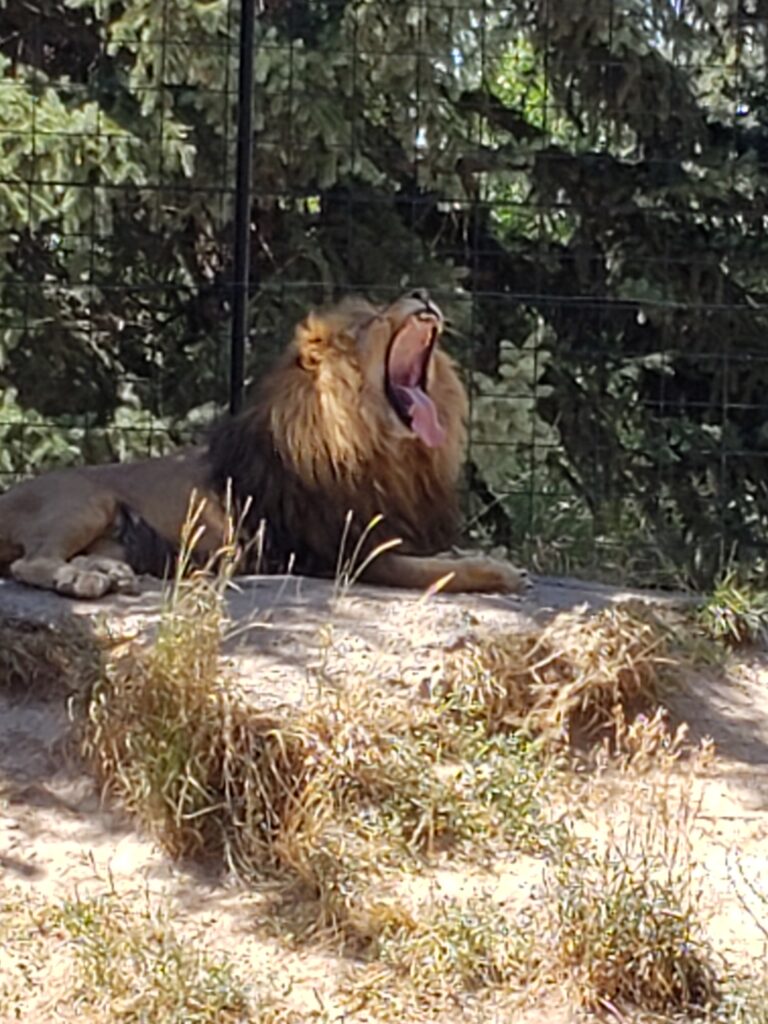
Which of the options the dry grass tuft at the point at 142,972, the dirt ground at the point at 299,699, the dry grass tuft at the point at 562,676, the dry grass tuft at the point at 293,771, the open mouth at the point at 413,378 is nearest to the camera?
the dry grass tuft at the point at 142,972

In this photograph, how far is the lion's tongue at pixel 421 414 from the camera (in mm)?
6426

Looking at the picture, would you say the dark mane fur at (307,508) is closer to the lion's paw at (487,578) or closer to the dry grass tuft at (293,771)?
the lion's paw at (487,578)

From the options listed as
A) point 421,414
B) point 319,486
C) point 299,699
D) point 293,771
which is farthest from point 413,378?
point 293,771

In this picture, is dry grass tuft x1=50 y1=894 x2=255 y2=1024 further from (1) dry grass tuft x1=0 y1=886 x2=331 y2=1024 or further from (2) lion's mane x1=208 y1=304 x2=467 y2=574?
(2) lion's mane x1=208 y1=304 x2=467 y2=574

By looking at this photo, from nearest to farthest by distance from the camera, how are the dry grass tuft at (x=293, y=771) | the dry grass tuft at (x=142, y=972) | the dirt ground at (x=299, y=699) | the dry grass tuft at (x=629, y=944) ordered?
the dry grass tuft at (x=142, y=972) → the dry grass tuft at (x=629, y=944) → the dirt ground at (x=299, y=699) → the dry grass tuft at (x=293, y=771)

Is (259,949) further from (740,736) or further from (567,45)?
(567,45)

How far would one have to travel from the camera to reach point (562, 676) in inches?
215

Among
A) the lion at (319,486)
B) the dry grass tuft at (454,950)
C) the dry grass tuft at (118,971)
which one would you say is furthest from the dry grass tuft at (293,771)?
the lion at (319,486)

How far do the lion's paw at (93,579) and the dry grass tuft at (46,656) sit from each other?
313 mm

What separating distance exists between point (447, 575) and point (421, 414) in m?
0.58

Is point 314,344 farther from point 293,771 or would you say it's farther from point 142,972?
point 142,972

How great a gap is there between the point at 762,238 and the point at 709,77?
85cm

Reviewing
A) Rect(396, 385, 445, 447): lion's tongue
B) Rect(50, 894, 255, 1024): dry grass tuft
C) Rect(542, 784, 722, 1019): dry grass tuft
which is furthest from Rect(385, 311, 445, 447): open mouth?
Rect(50, 894, 255, 1024): dry grass tuft

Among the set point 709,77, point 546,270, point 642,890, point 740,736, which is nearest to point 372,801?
point 642,890
